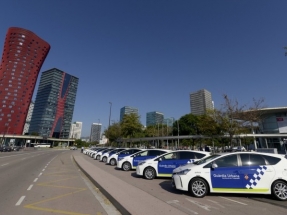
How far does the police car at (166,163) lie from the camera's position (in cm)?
1071

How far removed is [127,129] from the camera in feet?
133

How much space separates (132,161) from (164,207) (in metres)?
9.25

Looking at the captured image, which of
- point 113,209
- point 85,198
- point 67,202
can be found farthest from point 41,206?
point 113,209

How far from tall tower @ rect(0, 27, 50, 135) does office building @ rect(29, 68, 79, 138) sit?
85.3ft

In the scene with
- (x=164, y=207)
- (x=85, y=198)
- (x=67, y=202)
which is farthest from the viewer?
(x=85, y=198)

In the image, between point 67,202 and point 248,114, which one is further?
point 248,114

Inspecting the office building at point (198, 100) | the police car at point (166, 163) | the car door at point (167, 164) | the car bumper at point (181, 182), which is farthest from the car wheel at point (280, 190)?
the office building at point (198, 100)

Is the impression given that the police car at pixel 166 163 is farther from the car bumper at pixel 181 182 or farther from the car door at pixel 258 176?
the car door at pixel 258 176

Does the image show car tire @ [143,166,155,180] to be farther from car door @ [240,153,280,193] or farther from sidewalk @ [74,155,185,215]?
car door @ [240,153,280,193]

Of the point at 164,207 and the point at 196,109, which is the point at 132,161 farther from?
the point at 196,109

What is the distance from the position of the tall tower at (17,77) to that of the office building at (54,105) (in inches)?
1023

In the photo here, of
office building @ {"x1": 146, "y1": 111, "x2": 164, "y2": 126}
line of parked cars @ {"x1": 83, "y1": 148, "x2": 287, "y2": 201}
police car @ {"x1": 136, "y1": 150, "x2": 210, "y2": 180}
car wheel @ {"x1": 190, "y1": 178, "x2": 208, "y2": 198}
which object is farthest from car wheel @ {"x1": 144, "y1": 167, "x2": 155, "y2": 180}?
office building @ {"x1": 146, "y1": 111, "x2": 164, "y2": 126}

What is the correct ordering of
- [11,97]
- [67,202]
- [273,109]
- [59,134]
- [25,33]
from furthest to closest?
[59,134], [25,33], [11,97], [273,109], [67,202]

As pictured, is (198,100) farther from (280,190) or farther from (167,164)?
(280,190)
